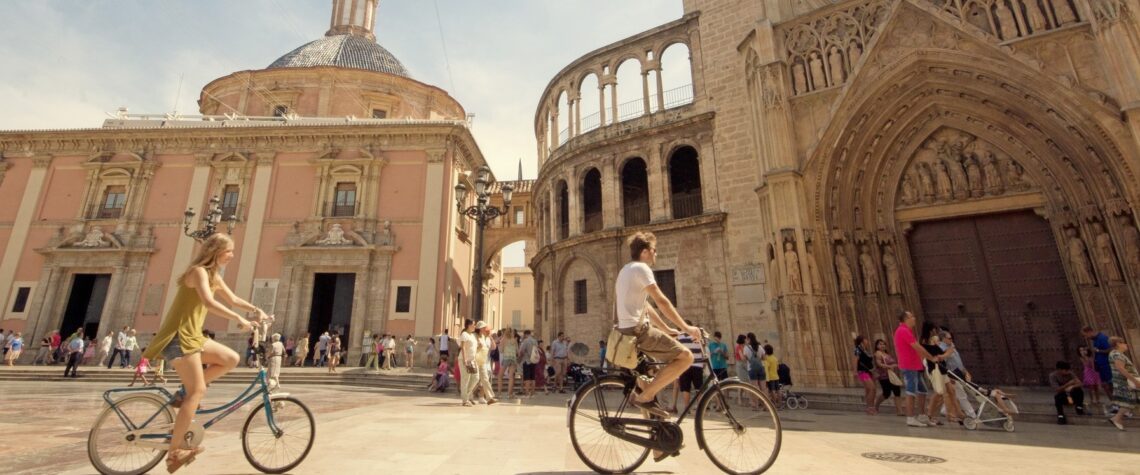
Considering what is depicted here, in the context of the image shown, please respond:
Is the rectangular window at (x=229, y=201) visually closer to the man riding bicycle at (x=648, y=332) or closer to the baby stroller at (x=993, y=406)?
the man riding bicycle at (x=648, y=332)

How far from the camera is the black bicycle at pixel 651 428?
3453 mm

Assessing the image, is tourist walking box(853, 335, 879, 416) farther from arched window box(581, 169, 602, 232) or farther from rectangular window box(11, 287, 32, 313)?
rectangular window box(11, 287, 32, 313)

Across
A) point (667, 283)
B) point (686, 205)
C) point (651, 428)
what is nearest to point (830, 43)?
point (686, 205)

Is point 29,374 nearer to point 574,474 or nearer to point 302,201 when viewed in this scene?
point 302,201

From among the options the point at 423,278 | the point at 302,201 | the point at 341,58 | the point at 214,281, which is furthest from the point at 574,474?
the point at 341,58

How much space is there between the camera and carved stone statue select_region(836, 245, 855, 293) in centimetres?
1189

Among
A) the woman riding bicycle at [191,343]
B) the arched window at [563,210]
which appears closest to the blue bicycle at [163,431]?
the woman riding bicycle at [191,343]

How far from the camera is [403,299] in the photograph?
19.1m

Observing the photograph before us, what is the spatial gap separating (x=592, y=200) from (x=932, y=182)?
12.0 meters

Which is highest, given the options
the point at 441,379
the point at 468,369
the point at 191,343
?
the point at 191,343

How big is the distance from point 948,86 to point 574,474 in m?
13.4

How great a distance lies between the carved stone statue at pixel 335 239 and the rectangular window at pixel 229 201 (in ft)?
15.1

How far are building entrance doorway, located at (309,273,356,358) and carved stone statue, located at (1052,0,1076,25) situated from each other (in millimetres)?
22706

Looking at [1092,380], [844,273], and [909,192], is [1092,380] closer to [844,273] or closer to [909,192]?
[844,273]
